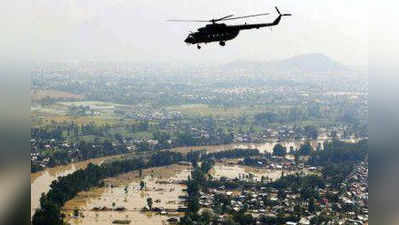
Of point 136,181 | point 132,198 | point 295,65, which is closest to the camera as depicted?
point 132,198

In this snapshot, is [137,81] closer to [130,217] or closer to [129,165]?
[129,165]

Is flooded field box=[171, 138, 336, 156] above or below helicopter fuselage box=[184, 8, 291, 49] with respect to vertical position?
below

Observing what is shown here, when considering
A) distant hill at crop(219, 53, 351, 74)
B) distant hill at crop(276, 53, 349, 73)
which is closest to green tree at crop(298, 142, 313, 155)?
distant hill at crop(219, 53, 351, 74)

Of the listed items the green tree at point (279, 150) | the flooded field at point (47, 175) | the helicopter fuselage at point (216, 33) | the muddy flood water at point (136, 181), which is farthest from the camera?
the green tree at point (279, 150)

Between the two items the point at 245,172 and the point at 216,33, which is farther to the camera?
the point at 245,172

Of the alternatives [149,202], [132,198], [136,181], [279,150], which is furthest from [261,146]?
[149,202]

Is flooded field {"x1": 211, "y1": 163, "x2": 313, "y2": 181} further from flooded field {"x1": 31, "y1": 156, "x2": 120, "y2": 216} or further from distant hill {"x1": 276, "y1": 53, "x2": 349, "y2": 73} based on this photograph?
distant hill {"x1": 276, "y1": 53, "x2": 349, "y2": 73}

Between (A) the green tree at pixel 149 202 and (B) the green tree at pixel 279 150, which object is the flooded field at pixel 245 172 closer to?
(B) the green tree at pixel 279 150

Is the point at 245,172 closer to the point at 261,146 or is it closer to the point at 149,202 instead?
the point at 261,146

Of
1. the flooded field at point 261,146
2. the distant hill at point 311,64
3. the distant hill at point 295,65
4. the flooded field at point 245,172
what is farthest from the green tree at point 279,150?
the distant hill at point 311,64
